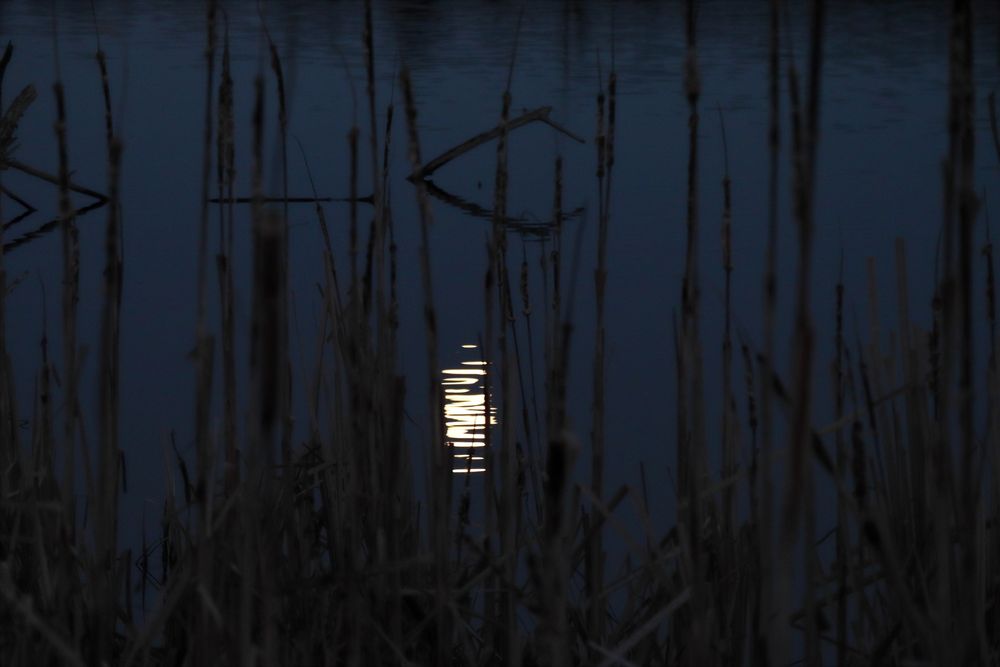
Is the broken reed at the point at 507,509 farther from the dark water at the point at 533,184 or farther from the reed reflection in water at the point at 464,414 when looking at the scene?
the reed reflection in water at the point at 464,414

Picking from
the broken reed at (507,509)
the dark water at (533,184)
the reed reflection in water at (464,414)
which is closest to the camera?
the broken reed at (507,509)

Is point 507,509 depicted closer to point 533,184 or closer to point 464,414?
point 464,414

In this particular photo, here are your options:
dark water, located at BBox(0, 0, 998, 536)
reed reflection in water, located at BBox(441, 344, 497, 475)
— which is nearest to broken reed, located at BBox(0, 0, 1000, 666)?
dark water, located at BBox(0, 0, 998, 536)

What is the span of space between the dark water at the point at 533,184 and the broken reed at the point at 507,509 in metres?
0.13

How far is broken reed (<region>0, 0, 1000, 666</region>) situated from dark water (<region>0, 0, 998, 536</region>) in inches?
5.0

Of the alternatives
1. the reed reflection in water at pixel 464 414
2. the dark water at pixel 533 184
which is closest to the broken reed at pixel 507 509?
the dark water at pixel 533 184

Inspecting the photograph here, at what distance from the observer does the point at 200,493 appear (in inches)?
47.1

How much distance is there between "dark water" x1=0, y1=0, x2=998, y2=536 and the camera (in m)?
3.97

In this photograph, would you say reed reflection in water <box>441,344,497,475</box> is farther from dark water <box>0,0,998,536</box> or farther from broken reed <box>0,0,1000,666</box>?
broken reed <box>0,0,1000,666</box>

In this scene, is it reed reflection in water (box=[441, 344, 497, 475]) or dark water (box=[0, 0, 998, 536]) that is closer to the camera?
reed reflection in water (box=[441, 344, 497, 475])

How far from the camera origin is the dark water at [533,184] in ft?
13.0

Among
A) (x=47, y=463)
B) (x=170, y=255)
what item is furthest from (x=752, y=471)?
(x=170, y=255)

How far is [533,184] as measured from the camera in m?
6.25

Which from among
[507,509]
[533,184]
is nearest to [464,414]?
[507,509]
